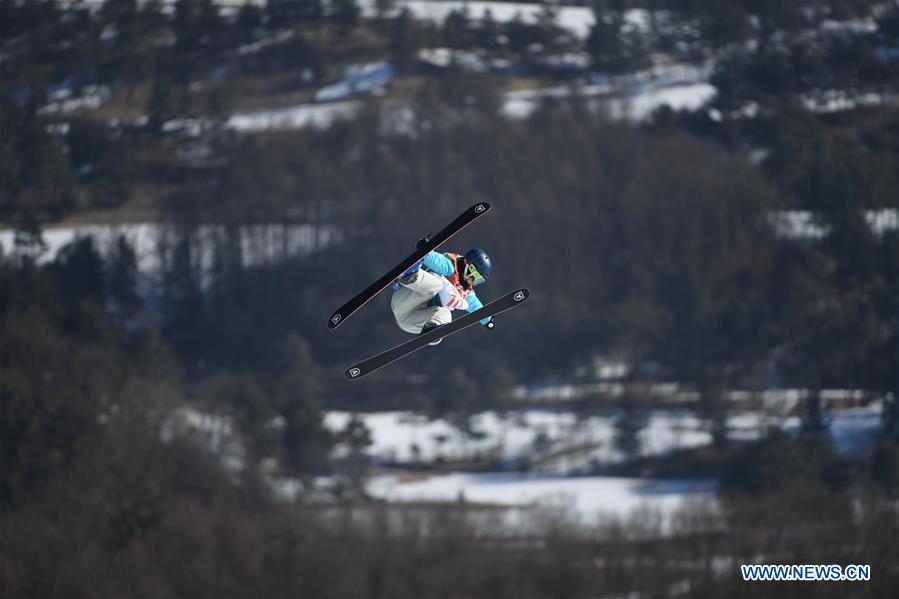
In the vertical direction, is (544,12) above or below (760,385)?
above

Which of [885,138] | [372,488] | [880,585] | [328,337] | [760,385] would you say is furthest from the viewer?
[885,138]

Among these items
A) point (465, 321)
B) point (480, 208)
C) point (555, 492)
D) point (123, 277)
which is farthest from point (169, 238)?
point (480, 208)

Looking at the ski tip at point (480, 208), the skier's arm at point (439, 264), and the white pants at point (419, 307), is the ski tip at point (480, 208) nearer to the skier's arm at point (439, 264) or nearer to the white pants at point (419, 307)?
the skier's arm at point (439, 264)

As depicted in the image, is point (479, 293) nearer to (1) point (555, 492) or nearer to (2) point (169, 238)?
(1) point (555, 492)

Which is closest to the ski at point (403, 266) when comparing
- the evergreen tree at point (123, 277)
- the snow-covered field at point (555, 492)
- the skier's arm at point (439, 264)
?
the skier's arm at point (439, 264)

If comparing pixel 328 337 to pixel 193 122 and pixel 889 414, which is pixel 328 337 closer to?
pixel 193 122

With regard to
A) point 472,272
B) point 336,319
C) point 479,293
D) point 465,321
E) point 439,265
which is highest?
point 439,265

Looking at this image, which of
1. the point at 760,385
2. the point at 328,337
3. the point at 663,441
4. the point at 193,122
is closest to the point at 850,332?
the point at 760,385
